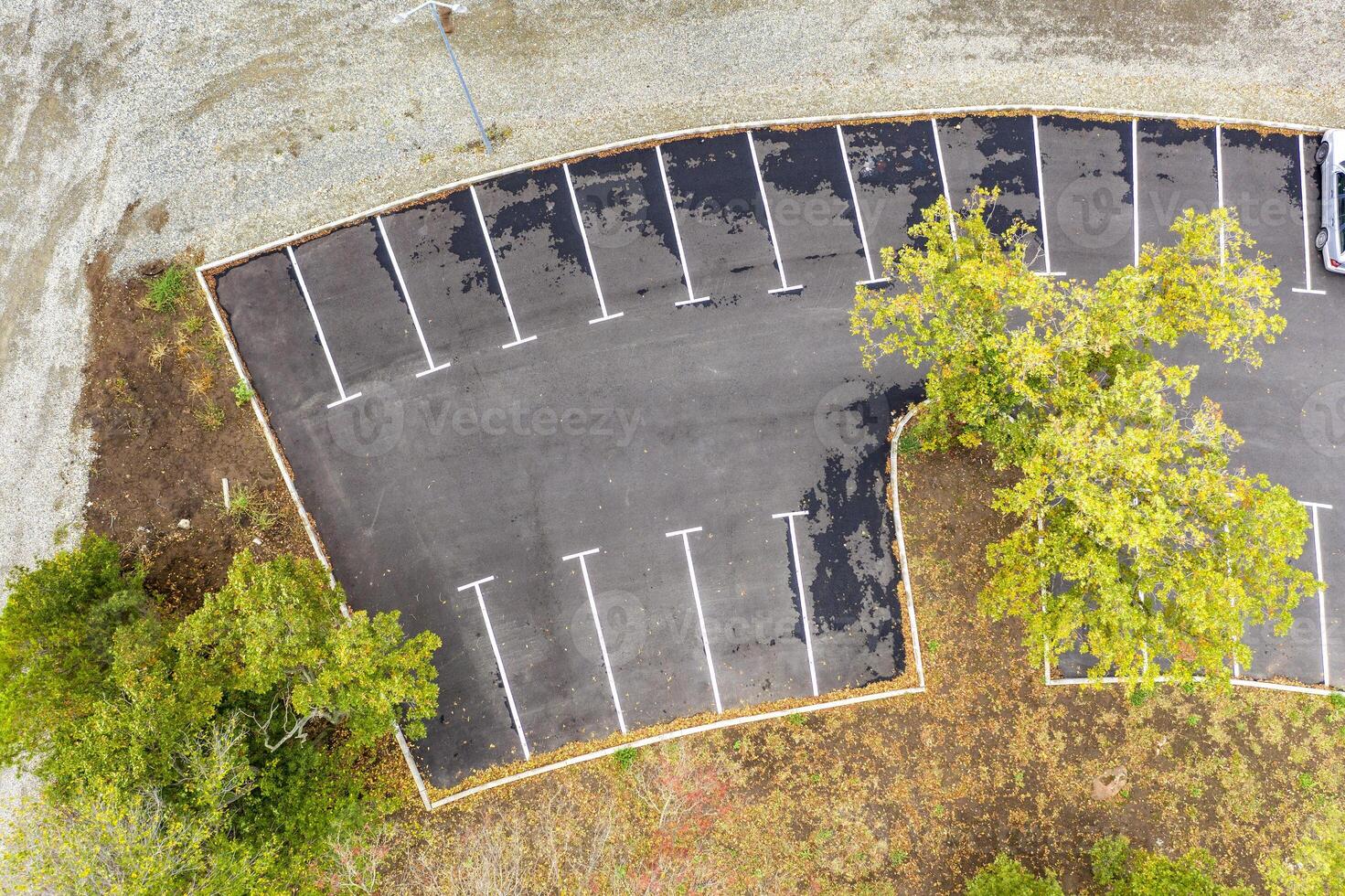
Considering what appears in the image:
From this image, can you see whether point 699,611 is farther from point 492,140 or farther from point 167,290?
point 167,290

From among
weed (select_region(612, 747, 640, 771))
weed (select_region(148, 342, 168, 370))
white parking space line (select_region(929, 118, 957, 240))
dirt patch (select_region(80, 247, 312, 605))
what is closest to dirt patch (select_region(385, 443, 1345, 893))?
weed (select_region(612, 747, 640, 771))

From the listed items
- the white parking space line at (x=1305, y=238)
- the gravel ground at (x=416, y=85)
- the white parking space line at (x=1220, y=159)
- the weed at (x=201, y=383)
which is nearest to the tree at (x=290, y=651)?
the weed at (x=201, y=383)

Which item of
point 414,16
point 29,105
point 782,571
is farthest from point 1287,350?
point 29,105

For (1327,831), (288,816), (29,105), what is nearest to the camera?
(288,816)

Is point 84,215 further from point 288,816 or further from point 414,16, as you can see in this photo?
point 288,816

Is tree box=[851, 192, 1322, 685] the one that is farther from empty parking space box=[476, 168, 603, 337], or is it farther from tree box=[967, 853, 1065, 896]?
empty parking space box=[476, 168, 603, 337]
